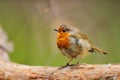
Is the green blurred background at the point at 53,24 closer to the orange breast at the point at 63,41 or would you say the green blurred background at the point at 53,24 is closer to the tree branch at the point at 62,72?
the orange breast at the point at 63,41

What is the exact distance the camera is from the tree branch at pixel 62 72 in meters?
5.92

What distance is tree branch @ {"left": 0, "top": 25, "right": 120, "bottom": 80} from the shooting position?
5918mm

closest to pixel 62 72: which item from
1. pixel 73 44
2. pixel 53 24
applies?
pixel 73 44

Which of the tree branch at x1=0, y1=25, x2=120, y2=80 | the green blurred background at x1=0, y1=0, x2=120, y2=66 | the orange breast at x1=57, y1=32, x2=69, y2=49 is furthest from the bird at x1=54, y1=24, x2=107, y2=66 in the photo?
the green blurred background at x1=0, y1=0, x2=120, y2=66

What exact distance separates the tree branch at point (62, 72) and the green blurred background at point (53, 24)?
682 millimetres

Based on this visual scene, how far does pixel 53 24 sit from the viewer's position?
26.1 feet

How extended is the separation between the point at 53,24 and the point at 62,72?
193cm

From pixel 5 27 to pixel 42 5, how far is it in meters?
2.53

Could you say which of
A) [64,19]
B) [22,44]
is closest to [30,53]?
[22,44]

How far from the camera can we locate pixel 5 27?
31.2 ft

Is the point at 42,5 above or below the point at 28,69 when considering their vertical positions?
above

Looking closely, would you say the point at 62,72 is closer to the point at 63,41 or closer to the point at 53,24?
the point at 63,41

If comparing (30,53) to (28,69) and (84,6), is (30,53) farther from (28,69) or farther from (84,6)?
(28,69)

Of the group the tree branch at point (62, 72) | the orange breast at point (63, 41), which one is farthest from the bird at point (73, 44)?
the tree branch at point (62, 72)
